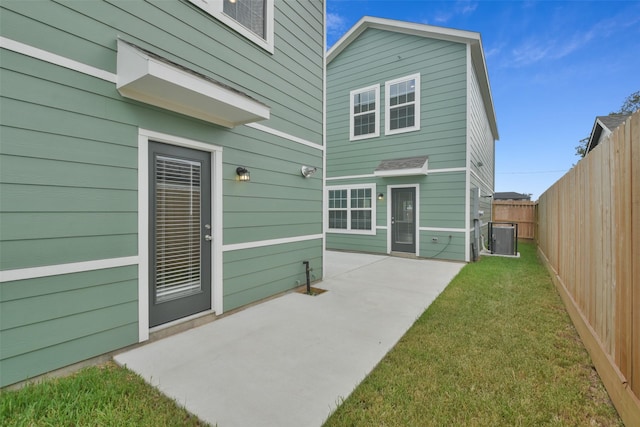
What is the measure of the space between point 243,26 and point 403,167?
5311mm

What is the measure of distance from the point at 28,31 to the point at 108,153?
97 cm

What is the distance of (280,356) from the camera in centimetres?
262

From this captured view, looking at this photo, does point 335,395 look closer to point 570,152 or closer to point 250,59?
point 250,59

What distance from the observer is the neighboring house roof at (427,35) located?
7.13 metres

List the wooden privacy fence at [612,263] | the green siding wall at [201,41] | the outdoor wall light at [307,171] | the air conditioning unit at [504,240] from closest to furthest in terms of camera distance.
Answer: the wooden privacy fence at [612,263] < the green siding wall at [201,41] < the outdoor wall light at [307,171] < the air conditioning unit at [504,240]

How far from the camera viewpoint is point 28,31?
2.10 m

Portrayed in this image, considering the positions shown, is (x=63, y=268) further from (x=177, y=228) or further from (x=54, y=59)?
(x=54, y=59)

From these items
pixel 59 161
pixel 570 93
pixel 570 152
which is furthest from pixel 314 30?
pixel 570 152

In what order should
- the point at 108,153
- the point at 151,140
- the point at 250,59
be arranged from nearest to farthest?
the point at 108,153 → the point at 151,140 → the point at 250,59

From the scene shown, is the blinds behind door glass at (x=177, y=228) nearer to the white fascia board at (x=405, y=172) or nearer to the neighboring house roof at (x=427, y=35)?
the white fascia board at (x=405, y=172)

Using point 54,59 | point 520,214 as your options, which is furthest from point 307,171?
point 520,214

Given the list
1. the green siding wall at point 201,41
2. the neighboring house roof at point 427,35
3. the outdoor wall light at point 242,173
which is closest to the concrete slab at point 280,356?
the outdoor wall light at point 242,173

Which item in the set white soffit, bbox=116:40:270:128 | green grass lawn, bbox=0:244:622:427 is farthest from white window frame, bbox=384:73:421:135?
green grass lawn, bbox=0:244:622:427

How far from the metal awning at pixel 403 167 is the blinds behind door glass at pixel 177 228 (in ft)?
18.9
